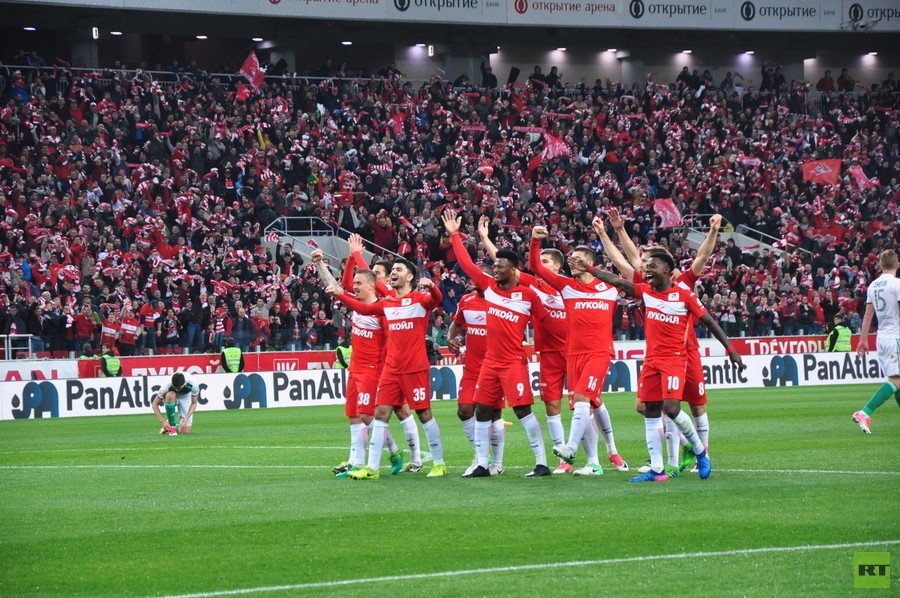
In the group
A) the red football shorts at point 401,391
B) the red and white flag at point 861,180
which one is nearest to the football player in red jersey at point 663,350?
the red football shorts at point 401,391

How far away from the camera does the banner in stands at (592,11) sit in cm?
4725

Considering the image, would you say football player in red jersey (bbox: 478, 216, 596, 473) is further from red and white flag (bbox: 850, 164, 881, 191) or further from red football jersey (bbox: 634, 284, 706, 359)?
red and white flag (bbox: 850, 164, 881, 191)

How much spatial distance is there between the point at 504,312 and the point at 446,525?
13.0ft

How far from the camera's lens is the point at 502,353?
45.3 feet

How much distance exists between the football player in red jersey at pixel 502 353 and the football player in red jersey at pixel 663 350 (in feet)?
3.39

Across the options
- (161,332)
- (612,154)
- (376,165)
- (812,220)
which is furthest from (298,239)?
(812,220)

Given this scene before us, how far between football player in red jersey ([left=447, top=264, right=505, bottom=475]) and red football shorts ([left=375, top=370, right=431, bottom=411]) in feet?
1.45

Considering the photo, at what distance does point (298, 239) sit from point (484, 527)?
3068cm

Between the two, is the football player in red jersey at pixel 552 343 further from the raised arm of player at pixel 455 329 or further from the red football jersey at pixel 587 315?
the raised arm of player at pixel 455 329

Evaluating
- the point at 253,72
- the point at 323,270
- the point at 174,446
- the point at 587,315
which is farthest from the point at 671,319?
the point at 253,72

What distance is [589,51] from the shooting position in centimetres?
5909

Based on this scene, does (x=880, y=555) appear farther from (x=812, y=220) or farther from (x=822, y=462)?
(x=812, y=220)

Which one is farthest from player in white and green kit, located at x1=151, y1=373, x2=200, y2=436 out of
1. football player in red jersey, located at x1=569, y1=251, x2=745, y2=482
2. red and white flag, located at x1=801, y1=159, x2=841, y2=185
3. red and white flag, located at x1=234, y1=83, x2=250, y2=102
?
red and white flag, located at x1=801, y1=159, x2=841, y2=185

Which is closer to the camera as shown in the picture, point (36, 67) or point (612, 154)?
point (36, 67)
